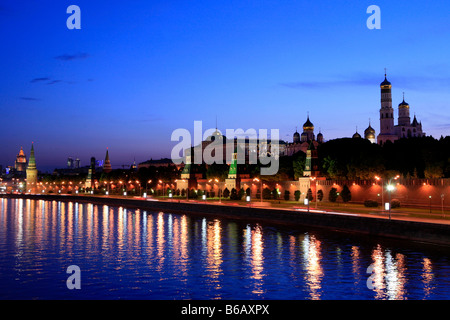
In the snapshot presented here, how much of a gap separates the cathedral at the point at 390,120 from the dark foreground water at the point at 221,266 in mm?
116133

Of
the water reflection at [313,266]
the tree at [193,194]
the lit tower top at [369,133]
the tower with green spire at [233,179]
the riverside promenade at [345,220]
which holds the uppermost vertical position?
the lit tower top at [369,133]

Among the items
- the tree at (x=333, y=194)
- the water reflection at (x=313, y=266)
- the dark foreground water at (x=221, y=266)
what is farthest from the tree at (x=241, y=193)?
the water reflection at (x=313, y=266)

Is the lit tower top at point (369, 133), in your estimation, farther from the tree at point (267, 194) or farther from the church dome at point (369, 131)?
the tree at point (267, 194)

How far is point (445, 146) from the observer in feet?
201

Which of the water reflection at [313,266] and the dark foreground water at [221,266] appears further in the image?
the water reflection at [313,266]

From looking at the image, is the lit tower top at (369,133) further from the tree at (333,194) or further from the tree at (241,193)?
the tree at (333,194)

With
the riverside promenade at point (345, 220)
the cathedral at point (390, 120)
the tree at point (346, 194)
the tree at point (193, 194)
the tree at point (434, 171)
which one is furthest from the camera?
the cathedral at point (390, 120)

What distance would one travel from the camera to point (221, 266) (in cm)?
2808

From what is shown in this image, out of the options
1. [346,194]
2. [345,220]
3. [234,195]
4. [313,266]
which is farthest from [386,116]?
[313,266]

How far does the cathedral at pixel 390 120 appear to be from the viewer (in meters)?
151

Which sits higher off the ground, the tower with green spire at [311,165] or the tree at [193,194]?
the tower with green spire at [311,165]

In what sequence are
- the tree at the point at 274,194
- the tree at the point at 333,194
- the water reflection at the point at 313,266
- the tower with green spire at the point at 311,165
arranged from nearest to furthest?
1. the water reflection at the point at 313,266
2. the tree at the point at 333,194
3. the tower with green spire at the point at 311,165
4. the tree at the point at 274,194
